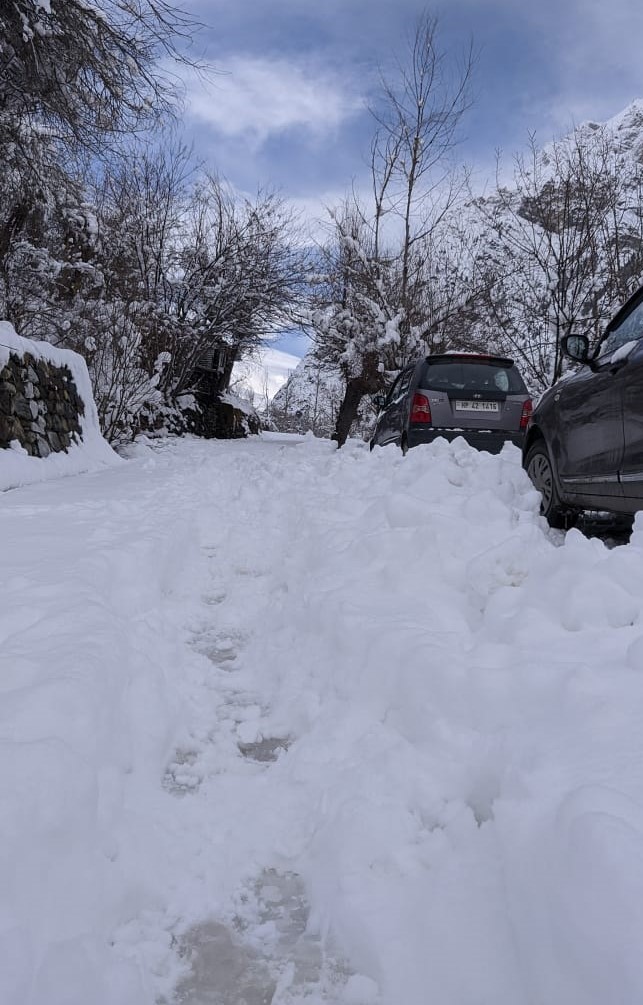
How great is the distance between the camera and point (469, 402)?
7359mm

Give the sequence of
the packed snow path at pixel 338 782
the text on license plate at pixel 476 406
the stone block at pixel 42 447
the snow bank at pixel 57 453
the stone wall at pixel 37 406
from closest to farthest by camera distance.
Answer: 1. the packed snow path at pixel 338 782
2. the snow bank at pixel 57 453
3. the stone wall at pixel 37 406
4. the text on license plate at pixel 476 406
5. the stone block at pixel 42 447

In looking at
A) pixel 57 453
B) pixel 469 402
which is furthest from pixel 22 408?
pixel 469 402

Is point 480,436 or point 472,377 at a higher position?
point 472,377

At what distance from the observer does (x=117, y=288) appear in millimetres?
14133

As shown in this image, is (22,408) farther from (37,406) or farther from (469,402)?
(469,402)

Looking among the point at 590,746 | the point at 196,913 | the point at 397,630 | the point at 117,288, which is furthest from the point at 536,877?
the point at 117,288

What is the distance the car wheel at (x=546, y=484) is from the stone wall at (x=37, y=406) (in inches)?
218

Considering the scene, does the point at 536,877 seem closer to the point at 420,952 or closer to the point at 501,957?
the point at 501,957

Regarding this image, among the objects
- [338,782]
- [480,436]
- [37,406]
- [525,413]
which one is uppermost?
[37,406]

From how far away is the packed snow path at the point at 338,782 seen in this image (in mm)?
1267

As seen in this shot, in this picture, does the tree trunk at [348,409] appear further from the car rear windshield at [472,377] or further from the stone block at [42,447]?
the stone block at [42,447]

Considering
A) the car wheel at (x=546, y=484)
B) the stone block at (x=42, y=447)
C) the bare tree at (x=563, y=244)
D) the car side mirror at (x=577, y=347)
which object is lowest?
the car wheel at (x=546, y=484)

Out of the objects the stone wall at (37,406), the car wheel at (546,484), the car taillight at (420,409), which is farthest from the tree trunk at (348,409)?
the car wheel at (546,484)

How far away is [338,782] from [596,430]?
2946mm
